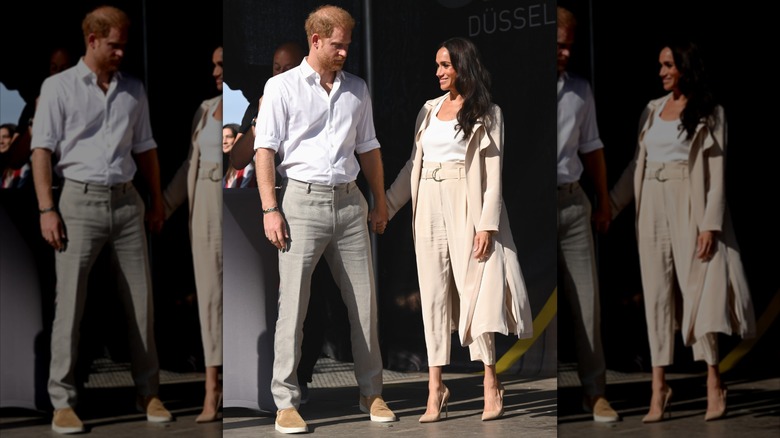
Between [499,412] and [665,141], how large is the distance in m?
1.68

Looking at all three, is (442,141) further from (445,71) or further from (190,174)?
(190,174)

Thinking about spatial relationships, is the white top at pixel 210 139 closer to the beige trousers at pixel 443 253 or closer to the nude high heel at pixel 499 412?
the beige trousers at pixel 443 253

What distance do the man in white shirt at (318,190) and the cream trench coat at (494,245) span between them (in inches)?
13.8

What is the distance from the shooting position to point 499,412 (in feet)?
17.4

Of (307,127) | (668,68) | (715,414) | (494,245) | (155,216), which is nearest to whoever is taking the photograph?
(668,68)

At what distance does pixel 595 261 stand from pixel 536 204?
2.80 ft

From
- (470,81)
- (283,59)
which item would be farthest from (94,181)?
(470,81)

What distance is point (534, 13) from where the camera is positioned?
5336 millimetres

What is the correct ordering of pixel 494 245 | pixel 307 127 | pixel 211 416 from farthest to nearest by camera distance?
pixel 494 245, pixel 307 127, pixel 211 416

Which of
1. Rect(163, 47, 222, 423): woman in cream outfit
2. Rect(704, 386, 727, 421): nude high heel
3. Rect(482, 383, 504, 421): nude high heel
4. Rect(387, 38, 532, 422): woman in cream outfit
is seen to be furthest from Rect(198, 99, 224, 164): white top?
Rect(704, 386, 727, 421): nude high heel

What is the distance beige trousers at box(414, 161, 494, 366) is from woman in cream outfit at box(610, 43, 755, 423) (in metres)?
0.97

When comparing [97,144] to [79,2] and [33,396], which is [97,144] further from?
[33,396]

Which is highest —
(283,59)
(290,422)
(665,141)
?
(283,59)

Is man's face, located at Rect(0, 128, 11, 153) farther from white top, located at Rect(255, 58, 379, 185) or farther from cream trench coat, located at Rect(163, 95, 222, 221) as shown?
white top, located at Rect(255, 58, 379, 185)
